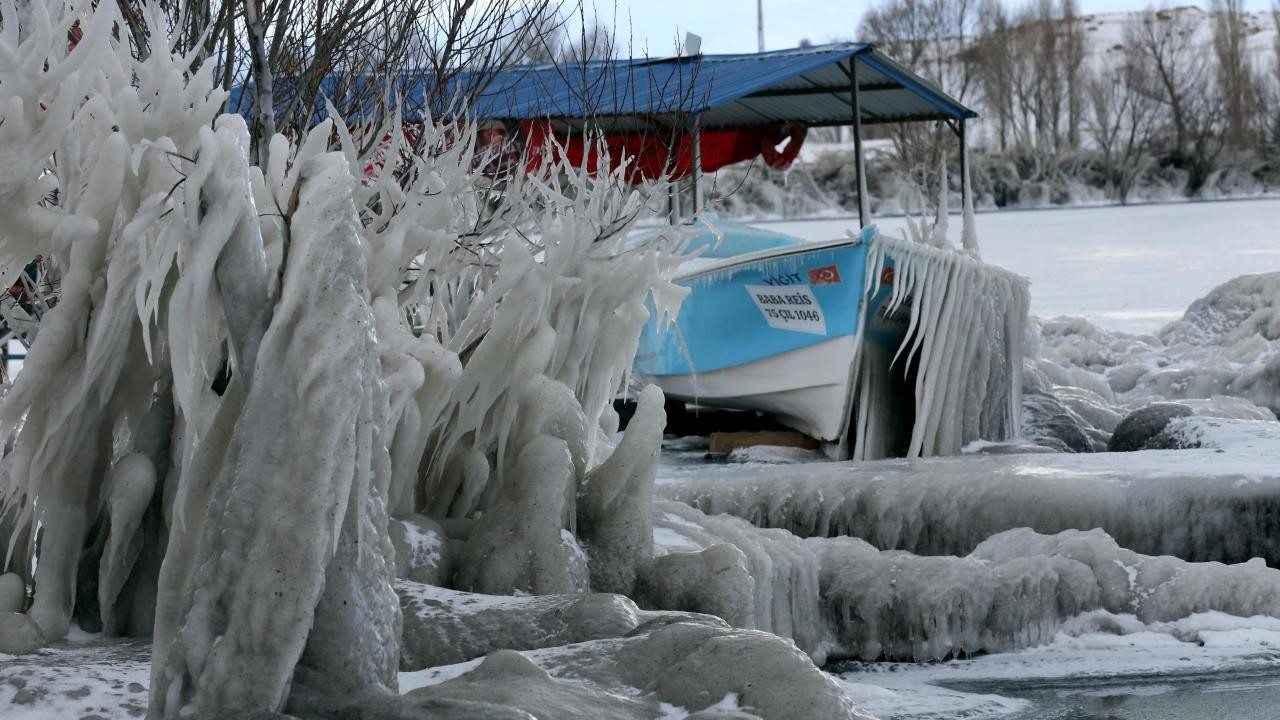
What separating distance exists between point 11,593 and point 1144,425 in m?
8.77

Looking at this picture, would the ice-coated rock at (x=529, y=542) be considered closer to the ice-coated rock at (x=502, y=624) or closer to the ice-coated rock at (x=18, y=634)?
the ice-coated rock at (x=502, y=624)

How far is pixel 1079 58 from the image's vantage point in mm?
70375

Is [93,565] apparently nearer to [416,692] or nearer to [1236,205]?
[416,692]

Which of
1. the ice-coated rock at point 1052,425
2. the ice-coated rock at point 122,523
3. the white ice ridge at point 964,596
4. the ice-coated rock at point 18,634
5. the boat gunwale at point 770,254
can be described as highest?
the boat gunwale at point 770,254

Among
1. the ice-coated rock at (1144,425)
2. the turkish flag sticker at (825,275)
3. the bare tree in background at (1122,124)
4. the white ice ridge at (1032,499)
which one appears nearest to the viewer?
the white ice ridge at (1032,499)

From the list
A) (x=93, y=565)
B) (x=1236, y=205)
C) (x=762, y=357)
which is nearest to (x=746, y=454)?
(x=762, y=357)

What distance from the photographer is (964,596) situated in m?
7.45

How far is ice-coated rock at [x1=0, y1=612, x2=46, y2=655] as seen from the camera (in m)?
4.73

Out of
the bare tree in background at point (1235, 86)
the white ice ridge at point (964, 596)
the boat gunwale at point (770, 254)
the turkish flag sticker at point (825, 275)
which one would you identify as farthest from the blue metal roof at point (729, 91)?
the bare tree in background at point (1235, 86)

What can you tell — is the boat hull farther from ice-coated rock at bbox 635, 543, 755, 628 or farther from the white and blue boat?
ice-coated rock at bbox 635, 543, 755, 628

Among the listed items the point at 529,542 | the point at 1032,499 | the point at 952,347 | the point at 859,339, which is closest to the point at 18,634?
the point at 529,542

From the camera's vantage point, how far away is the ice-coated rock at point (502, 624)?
496 centimetres

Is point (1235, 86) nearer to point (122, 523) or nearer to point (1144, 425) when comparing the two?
point (1144, 425)

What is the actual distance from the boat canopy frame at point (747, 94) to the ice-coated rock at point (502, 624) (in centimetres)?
573
